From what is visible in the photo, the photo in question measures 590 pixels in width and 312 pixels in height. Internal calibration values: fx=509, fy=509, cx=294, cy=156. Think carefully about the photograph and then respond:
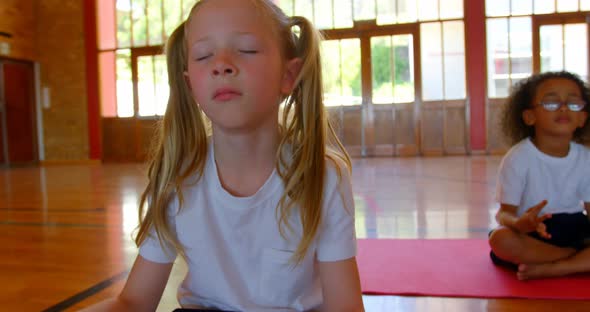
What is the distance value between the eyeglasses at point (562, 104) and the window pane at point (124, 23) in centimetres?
782

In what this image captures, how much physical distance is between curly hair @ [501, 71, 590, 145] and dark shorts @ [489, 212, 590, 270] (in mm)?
260

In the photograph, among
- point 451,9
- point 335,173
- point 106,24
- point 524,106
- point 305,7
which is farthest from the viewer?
point 106,24

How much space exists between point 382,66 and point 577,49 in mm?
2568

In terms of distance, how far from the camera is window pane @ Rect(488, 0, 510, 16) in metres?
6.98

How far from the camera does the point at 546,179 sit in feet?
4.98

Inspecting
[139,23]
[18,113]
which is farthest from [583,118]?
[18,113]

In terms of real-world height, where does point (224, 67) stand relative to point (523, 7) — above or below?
below

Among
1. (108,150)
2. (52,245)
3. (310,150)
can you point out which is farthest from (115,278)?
(108,150)

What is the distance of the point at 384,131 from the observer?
754 cm

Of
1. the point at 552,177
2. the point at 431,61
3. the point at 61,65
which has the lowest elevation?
the point at 552,177

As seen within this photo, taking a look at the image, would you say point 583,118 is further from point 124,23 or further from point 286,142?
point 124,23

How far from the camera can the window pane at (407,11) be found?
7227mm

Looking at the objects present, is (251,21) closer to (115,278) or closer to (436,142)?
(115,278)

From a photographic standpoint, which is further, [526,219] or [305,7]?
[305,7]
